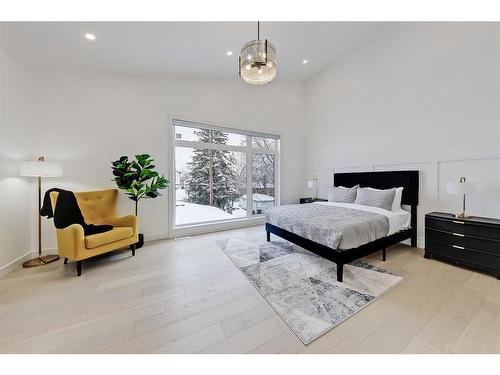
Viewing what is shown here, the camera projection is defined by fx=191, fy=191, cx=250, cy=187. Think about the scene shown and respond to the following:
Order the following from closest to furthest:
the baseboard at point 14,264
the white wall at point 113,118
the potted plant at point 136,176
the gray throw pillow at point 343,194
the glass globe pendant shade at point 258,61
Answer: the glass globe pendant shade at point 258,61, the baseboard at point 14,264, the white wall at point 113,118, the potted plant at point 136,176, the gray throw pillow at point 343,194

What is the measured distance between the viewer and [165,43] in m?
2.94

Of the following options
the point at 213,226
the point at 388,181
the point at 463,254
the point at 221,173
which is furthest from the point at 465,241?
the point at 221,173

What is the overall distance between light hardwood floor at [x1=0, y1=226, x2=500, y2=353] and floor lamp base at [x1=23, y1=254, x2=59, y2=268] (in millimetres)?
115

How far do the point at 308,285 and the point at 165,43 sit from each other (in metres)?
3.92

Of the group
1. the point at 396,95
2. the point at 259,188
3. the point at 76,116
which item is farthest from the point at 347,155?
the point at 76,116

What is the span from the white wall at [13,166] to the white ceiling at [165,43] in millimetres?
360

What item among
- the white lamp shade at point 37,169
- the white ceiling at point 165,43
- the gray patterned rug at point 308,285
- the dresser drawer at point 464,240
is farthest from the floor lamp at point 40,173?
the dresser drawer at point 464,240

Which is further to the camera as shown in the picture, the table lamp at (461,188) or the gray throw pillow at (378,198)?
the gray throw pillow at (378,198)

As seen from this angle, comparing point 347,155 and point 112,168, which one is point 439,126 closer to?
point 347,155

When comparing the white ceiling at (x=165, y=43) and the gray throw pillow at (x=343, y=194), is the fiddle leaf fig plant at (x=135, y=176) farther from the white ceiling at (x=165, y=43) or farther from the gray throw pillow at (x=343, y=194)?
the gray throw pillow at (x=343, y=194)

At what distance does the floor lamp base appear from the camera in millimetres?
2557

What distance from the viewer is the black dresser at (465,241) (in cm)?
223

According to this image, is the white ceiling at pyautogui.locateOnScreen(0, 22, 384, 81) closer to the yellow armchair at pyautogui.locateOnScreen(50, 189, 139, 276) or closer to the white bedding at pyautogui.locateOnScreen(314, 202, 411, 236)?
the yellow armchair at pyautogui.locateOnScreen(50, 189, 139, 276)

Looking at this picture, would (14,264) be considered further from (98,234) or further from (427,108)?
(427,108)
